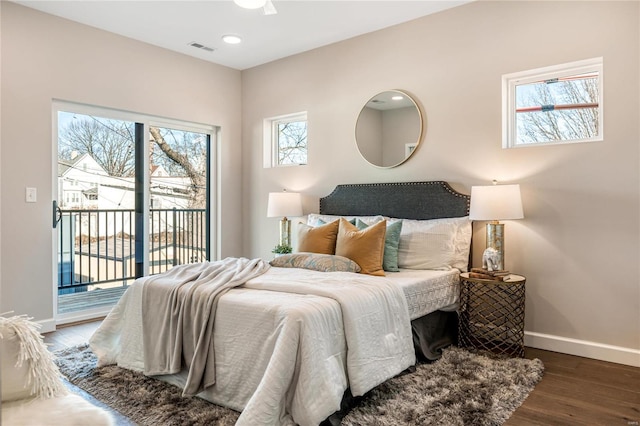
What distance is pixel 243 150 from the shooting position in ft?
18.1

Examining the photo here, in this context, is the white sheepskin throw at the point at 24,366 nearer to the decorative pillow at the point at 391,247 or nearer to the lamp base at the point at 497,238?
the decorative pillow at the point at 391,247

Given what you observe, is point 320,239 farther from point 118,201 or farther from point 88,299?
point 88,299

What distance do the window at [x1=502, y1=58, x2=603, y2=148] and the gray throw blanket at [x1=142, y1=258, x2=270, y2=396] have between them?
2.37 meters

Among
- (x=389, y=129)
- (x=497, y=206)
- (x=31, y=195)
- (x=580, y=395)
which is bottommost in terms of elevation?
(x=580, y=395)

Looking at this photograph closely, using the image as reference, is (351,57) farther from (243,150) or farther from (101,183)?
(101,183)

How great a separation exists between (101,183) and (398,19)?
320cm

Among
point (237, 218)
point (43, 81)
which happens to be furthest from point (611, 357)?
point (43, 81)

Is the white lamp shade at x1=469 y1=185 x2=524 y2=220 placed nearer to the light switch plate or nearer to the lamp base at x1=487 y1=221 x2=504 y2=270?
the lamp base at x1=487 y1=221 x2=504 y2=270

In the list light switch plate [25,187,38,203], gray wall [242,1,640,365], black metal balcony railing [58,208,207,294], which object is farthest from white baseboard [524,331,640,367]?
light switch plate [25,187,38,203]

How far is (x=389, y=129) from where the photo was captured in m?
4.15

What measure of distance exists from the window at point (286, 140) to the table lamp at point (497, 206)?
7.27 ft

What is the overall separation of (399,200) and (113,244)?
2.87 m

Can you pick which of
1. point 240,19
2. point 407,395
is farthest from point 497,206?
point 240,19

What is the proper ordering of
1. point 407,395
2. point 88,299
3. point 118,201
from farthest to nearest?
1. point 118,201
2. point 88,299
3. point 407,395
